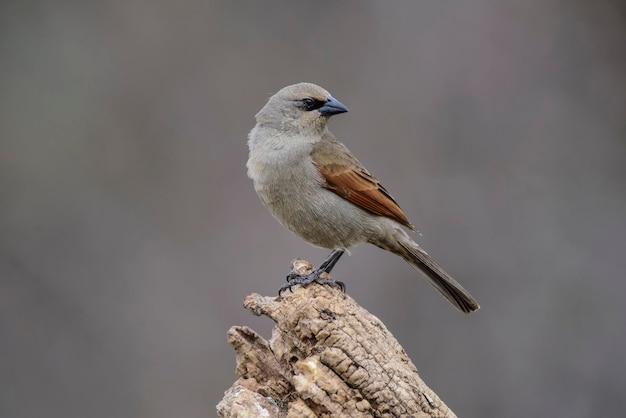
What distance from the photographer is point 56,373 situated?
30.0ft

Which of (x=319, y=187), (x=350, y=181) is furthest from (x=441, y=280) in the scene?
(x=319, y=187)

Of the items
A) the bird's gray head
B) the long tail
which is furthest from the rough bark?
the bird's gray head

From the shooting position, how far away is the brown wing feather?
6.00 metres

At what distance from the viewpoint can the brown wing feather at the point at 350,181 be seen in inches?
236

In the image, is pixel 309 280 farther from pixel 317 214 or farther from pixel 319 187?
pixel 319 187

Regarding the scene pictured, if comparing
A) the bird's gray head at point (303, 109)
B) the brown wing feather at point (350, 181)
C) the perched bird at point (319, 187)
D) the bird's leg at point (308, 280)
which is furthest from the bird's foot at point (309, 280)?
the bird's gray head at point (303, 109)

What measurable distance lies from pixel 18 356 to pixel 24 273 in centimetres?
82

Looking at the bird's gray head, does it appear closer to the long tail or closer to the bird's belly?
the bird's belly

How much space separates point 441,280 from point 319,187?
3.48 ft

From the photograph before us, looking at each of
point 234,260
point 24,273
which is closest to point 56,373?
point 24,273

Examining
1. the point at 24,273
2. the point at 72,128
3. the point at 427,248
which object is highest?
the point at 427,248

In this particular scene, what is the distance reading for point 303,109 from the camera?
6.14 meters

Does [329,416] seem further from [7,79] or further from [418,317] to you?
[7,79]

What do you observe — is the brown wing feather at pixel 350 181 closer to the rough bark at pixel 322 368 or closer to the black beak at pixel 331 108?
the black beak at pixel 331 108
